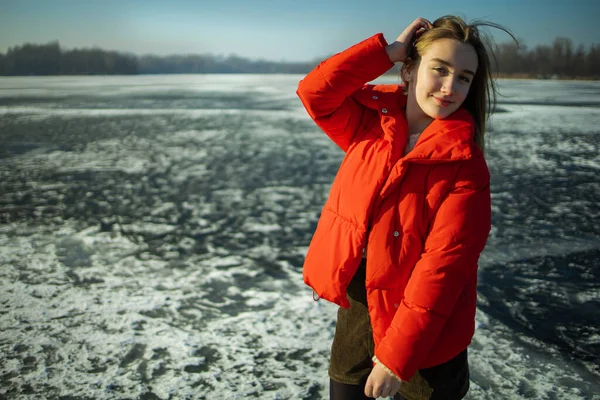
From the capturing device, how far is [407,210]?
1.41 meters

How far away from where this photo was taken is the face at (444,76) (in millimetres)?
1400

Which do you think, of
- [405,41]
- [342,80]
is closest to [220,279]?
[342,80]

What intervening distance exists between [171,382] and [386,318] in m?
1.68

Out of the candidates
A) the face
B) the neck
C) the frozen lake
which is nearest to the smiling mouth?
the face

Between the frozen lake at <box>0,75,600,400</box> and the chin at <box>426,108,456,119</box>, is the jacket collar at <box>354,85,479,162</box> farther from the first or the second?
the frozen lake at <box>0,75,600,400</box>

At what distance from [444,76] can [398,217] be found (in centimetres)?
44

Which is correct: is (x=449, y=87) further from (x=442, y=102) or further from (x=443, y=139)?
(x=443, y=139)

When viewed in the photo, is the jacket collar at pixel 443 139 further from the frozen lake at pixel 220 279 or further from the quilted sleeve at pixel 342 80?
the frozen lake at pixel 220 279

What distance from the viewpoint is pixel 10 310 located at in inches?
133

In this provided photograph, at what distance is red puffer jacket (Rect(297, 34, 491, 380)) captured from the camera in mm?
1335

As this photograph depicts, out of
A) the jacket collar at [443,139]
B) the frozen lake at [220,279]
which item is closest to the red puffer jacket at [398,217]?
the jacket collar at [443,139]

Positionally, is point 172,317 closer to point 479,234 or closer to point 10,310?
point 10,310

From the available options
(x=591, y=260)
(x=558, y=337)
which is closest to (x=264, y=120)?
(x=591, y=260)

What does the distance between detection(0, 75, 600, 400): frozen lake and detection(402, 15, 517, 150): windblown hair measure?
544mm
